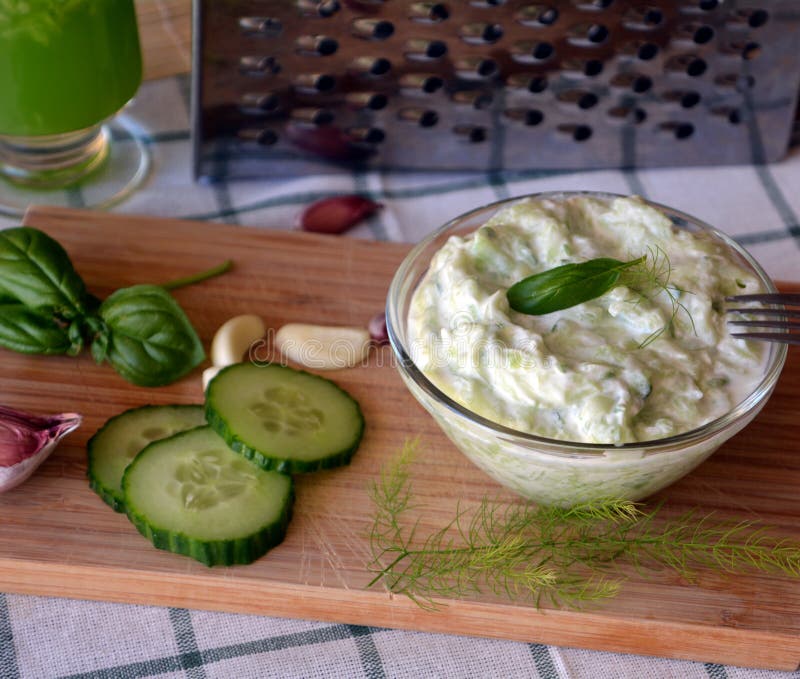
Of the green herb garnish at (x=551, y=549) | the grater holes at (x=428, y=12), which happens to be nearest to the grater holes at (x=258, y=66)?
the grater holes at (x=428, y=12)

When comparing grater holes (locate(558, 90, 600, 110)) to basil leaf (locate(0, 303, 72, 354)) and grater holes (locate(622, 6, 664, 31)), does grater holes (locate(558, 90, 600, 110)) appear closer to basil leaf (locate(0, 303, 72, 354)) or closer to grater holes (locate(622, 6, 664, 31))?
grater holes (locate(622, 6, 664, 31))

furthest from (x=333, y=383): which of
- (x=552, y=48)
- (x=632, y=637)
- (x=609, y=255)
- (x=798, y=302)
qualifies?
(x=552, y=48)

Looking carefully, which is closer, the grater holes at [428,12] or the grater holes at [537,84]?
the grater holes at [428,12]

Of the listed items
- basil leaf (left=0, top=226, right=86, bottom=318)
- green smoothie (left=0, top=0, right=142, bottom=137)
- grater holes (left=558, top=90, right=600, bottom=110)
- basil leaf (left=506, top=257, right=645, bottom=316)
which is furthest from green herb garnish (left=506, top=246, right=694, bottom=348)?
green smoothie (left=0, top=0, right=142, bottom=137)

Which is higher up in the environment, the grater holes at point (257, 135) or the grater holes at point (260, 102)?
the grater holes at point (260, 102)

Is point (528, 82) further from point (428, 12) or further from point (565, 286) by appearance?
point (565, 286)

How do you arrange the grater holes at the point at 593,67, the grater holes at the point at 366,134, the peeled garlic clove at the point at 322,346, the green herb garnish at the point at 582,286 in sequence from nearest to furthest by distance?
the green herb garnish at the point at 582,286, the peeled garlic clove at the point at 322,346, the grater holes at the point at 593,67, the grater holes at the point at 366,134

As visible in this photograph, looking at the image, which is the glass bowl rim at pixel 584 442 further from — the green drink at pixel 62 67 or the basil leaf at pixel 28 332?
the green drink at pixel 62 67

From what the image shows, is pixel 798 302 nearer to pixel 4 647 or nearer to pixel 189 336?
pixel 189 336
